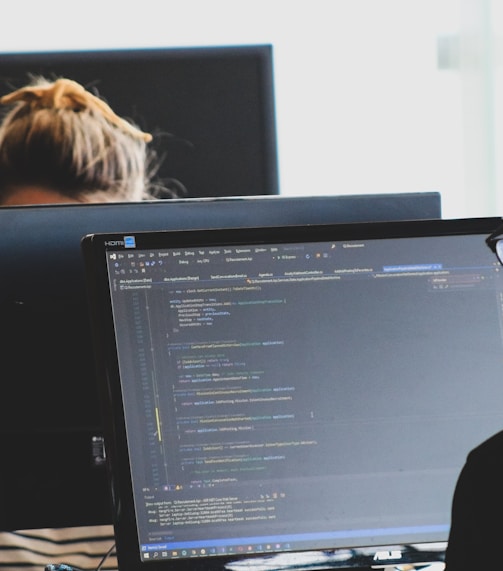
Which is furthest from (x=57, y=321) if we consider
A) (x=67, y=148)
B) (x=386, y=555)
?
(x=67, y=148)

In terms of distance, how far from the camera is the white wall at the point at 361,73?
110 inches

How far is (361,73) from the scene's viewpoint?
2.92m

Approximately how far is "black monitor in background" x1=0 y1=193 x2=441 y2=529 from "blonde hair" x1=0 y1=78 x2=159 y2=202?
2.49ft

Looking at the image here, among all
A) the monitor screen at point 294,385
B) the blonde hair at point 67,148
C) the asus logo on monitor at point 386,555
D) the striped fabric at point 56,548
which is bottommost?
the striped fabric at point 56,548

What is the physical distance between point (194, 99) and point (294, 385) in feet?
6.44

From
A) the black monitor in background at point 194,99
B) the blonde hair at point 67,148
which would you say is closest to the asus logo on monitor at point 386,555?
the blonde hair at point 67,148

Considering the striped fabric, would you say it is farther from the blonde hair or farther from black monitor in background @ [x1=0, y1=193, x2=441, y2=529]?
the blonde hair

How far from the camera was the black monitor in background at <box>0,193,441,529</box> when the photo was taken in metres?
1.08

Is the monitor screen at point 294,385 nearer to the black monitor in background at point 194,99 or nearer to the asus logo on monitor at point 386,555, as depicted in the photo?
the asus logo on monitor at point 386,555

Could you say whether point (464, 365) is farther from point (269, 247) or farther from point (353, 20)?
point (353, 20)

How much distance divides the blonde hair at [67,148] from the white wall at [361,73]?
788 mm

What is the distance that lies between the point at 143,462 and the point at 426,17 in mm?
2346

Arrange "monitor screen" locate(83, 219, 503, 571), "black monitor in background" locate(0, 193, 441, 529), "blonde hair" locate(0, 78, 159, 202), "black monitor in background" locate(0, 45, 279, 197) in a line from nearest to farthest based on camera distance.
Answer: "monitor screen" locate(83, 219, 503, 571) → "black monitor in background" locate(0, 193, 441, 529) → "blonde hair" locate(0, 78, 159, 202) → "black monitor in background" locate(0, 45, 279, 197)

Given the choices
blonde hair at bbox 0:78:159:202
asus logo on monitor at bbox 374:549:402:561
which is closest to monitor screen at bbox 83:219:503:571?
asus logo on monitor at bbox 374:549:402:561
